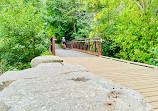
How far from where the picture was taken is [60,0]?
18.8 m

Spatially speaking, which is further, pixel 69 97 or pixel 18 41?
pixel 18 41

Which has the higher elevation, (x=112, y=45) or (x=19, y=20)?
(x=19, y=20)

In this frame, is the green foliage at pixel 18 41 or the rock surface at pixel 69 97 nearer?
the rock surface at pixel 69 97

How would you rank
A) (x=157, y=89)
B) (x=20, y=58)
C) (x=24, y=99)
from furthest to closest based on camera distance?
1. (x=20, y=58)
2. (x=157, y=89)
3. (x=24, y=99)

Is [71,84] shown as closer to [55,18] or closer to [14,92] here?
[14,92]

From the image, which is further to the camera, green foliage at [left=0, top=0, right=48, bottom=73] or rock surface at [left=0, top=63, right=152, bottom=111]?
green foliage at [left=0, top=0, right=48, bottom=73]

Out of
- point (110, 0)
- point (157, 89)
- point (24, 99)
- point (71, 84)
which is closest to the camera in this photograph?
point (24, 99)

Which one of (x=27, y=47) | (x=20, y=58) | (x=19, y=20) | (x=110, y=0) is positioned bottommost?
(x=20, y=58)

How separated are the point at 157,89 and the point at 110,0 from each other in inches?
286

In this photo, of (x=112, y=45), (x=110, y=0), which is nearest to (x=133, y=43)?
(x=112, y=45)

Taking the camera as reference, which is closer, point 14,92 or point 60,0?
point 14,92

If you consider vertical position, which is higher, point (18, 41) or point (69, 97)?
point (18, 41)

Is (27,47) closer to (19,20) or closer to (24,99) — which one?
(19,20)

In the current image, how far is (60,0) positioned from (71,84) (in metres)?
Result: 18.2
